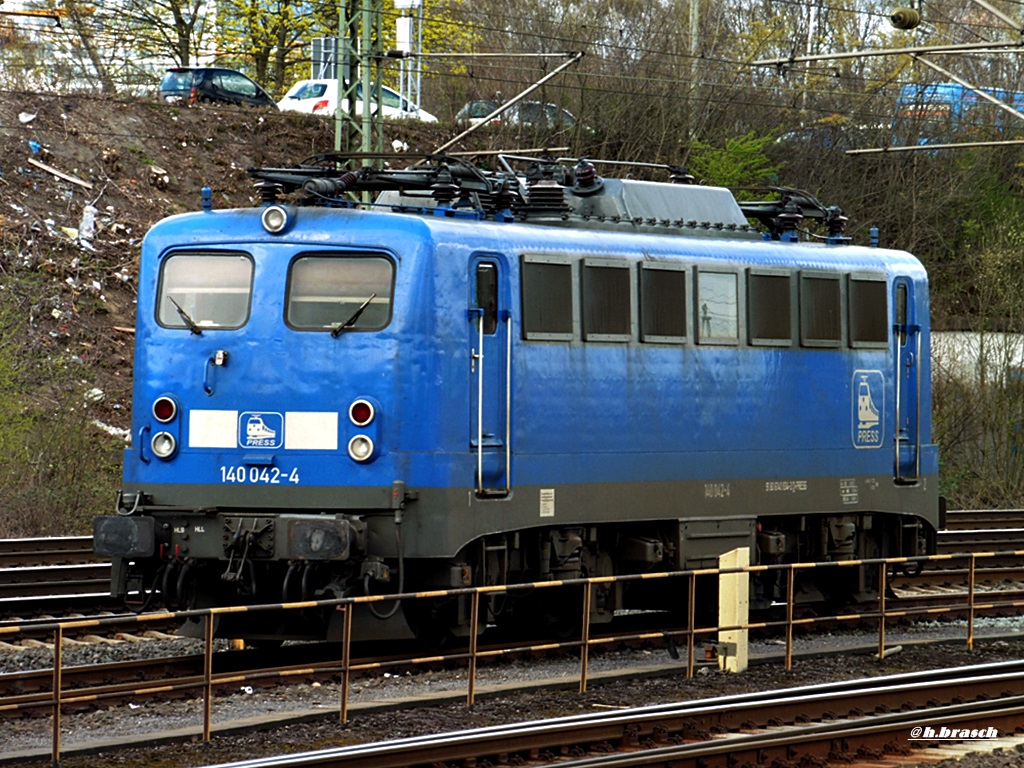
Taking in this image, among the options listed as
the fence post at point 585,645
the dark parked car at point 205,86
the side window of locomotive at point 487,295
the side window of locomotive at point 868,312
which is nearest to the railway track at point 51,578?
the side window of locomotive at point 487,295

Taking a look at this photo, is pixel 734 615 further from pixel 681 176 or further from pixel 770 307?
pixel 681 176

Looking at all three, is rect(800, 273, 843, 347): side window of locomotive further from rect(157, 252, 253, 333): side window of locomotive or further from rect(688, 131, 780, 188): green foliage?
rect(688, 131, 780, 188): green foliage

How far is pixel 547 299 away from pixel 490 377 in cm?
88

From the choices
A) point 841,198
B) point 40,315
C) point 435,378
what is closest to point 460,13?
point 841,198

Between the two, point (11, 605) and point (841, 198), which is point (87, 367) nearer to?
point (11, 605)

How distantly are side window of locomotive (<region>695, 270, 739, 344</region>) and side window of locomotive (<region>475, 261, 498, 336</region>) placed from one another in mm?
2294

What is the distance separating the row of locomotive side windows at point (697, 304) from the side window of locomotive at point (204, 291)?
2.15 m

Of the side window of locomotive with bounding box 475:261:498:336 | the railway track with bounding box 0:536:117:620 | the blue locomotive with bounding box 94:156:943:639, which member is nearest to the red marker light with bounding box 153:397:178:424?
the blue locomotive with bounding box 94:156:943:639

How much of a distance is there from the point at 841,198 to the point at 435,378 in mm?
30782

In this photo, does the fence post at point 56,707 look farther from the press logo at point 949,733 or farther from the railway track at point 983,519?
the railway track at point 983,519

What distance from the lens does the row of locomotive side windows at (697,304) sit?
13445mm

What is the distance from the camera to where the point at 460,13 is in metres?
43.4

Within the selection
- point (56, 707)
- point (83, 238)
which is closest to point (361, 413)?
point (56, 707)

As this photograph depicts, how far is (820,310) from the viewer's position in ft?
51.4
